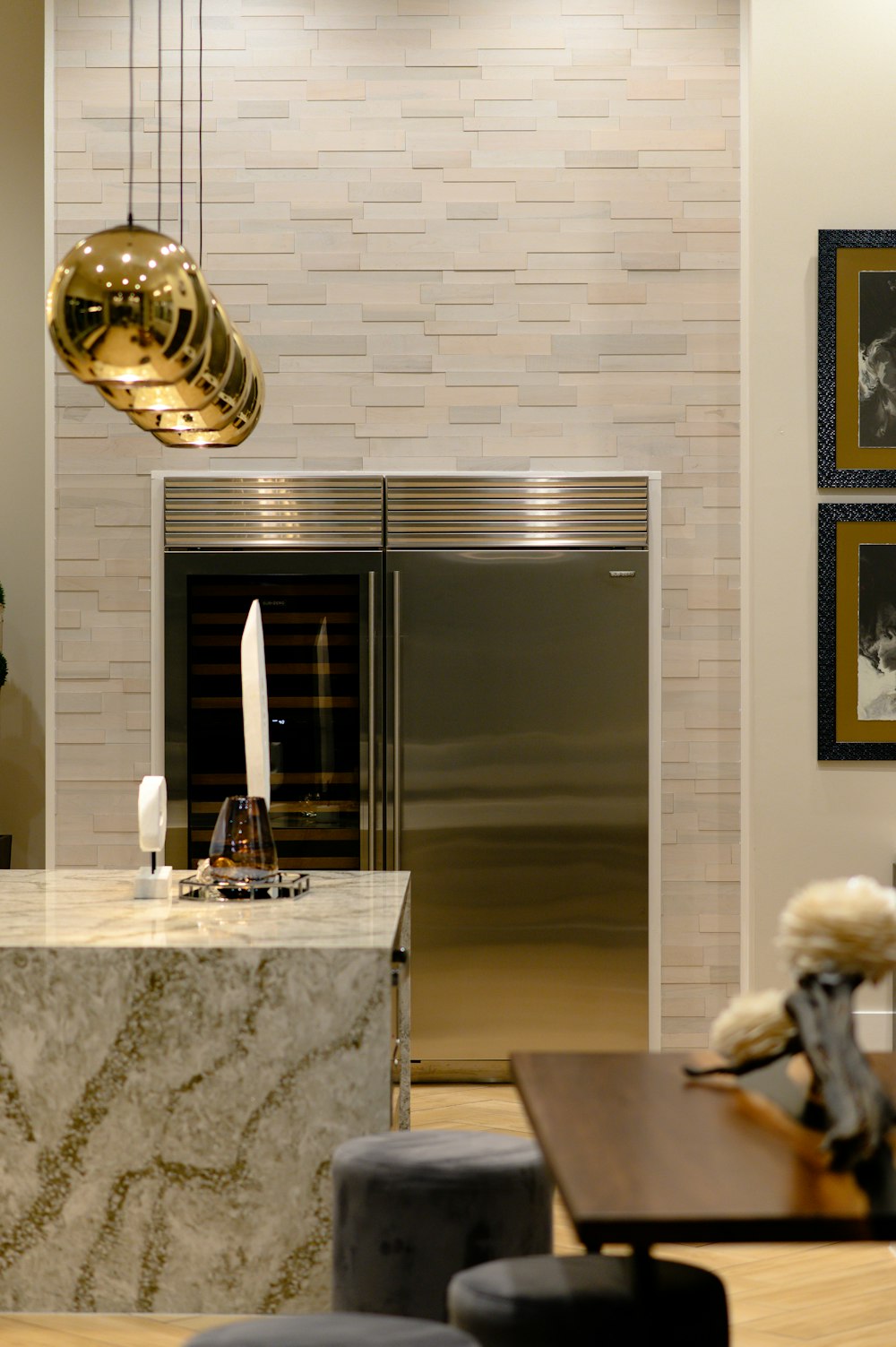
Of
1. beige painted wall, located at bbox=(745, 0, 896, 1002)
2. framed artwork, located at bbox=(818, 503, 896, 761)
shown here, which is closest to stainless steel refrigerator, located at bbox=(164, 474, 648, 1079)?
beige painted wall, located at bbox=(745, 0, 896, 1002)

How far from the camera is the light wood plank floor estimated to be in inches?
107

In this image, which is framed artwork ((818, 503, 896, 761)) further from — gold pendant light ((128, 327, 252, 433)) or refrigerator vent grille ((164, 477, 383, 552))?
gold pendant light ((128, 327, 252, 433))

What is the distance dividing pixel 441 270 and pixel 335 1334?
154 inches

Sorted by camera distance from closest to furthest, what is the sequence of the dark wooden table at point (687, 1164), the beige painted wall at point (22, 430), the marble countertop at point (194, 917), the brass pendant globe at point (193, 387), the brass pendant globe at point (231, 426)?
the dark wooden table at point (687, 1164)
the brass pendant globe at point (193, 387)
the marble countertop at point (194, 917)
the brass pendant globe at point (231, 426)
the beige painted wall at point (22, 430)

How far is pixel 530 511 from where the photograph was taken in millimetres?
4816

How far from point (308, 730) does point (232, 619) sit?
1.50 feet

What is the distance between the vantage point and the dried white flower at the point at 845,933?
165 cm

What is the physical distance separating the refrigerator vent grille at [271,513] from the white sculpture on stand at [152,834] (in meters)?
1.69

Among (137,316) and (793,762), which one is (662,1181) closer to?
(137,316)

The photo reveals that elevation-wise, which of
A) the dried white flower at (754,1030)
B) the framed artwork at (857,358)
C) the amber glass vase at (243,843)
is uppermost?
the framed artwork at (857,358)

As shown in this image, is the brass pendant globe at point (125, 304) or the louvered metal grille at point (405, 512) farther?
the louvered metal grille at point (405, 512)

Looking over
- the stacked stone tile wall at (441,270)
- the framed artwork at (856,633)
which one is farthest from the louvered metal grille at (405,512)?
the framed artwork at (856,633)

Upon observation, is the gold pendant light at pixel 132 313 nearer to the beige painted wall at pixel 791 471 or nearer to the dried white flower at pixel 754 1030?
the dried white flower at pixel 754 1030

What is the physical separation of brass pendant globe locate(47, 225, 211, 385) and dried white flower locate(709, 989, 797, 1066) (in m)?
1.41
